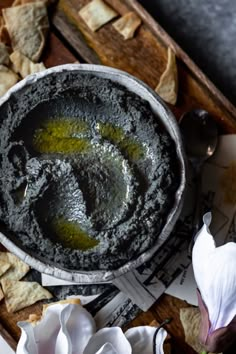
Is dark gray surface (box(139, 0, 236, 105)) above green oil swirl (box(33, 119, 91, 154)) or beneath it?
beneath

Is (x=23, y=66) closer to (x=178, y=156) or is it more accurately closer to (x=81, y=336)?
(x=178, y=156)

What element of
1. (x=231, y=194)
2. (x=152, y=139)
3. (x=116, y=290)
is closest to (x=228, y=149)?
(x=231, y=194)

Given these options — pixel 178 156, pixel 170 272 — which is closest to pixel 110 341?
pixel 170 272

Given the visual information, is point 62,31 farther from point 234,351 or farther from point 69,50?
point 234,351

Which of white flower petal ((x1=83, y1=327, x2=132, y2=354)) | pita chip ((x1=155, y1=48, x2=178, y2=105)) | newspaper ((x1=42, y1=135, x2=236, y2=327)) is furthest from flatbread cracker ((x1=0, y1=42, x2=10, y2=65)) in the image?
white flower petal ((x1=83, y1=327, x2=132, y2=354))

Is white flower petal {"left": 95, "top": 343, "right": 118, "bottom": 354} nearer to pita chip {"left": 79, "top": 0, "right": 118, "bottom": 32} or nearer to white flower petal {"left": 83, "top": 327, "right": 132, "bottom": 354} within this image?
white flower petal {"left": 83, "top": 327, "right": 132, "bottom": 354}
